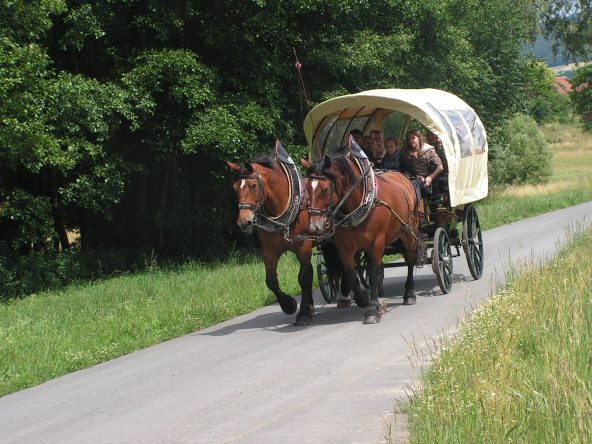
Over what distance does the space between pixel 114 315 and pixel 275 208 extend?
3.13 metres

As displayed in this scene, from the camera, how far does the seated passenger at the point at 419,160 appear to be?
14.0 m

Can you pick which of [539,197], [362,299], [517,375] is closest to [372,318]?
[362,299]

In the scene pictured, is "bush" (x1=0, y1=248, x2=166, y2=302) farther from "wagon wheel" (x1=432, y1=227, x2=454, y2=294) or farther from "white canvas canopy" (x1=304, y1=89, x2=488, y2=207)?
"wagon wheel" (x1=432, y1=227, x2=454, y2=294)

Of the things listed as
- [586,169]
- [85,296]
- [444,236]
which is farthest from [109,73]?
[586,169]

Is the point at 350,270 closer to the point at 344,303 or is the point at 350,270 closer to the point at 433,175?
the point at 344,303

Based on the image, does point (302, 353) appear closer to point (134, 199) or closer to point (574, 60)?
point (134, 199)

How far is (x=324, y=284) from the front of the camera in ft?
45.9

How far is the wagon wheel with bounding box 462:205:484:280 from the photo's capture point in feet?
48.2

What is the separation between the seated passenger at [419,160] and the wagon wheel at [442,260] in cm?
75

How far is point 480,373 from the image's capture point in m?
6.85

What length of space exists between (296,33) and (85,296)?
9276mm

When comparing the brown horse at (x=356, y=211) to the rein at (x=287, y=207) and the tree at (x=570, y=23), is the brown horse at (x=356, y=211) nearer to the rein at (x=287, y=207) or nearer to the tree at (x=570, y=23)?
the rein at (x=287, y=207)

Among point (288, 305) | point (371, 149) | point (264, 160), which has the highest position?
point (264, 160)

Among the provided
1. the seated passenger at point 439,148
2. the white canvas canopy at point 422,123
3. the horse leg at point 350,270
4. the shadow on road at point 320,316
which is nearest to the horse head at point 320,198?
the horse leg at point 350,270
